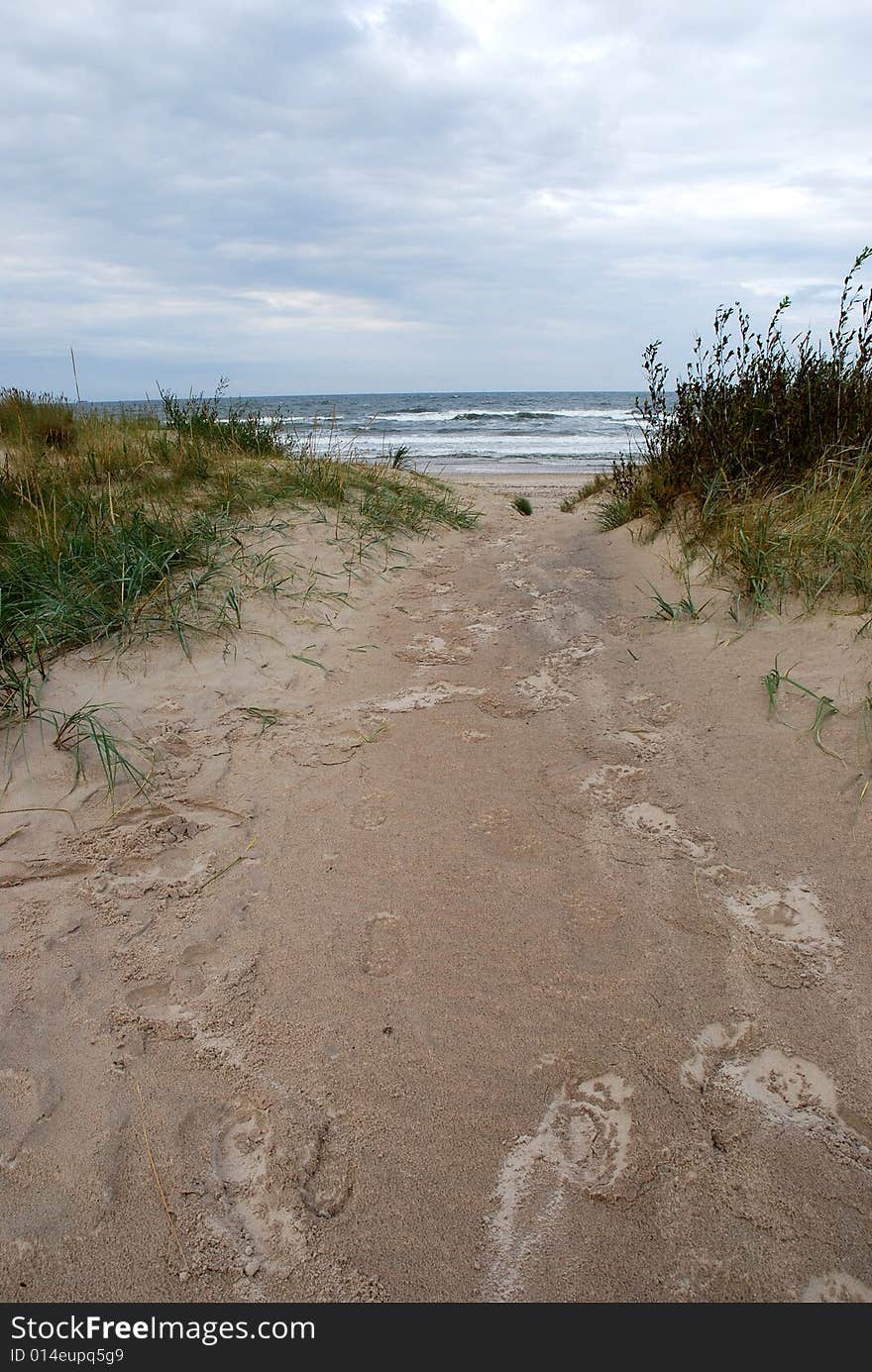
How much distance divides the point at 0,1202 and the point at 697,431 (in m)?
5.22

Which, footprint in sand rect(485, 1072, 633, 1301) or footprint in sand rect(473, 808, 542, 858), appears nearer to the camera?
footprint in sand rect(485, 1072, 633, 1301)

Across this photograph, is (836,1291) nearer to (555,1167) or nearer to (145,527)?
(555,1167)

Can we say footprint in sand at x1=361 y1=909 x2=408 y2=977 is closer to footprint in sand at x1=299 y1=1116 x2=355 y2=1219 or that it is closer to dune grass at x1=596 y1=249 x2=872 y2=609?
footprint in sand at x1=299 y1=1116 x2=355 y2=1219

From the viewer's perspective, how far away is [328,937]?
193 cm

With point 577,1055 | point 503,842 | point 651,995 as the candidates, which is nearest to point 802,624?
point 503,842

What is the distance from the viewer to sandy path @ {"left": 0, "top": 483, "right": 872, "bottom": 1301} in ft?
4.20

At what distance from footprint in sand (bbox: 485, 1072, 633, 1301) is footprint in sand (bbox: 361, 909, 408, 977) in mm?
507

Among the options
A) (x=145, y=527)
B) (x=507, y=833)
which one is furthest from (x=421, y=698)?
(x=145, y=527)

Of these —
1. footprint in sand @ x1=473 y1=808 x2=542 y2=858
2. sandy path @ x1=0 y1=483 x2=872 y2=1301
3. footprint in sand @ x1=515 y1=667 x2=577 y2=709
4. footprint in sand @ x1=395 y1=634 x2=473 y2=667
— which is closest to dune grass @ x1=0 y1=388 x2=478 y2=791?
sandy path @ x1=0 y1=483 x2=872 y2=1301

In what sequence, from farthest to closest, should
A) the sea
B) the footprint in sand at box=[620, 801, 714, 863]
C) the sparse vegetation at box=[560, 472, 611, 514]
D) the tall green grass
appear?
the sea, the sparse vegetation at box=[560, 472, 611, 514], the tall green grass, the footprint in sand at box=[620, 801, 714, 863]

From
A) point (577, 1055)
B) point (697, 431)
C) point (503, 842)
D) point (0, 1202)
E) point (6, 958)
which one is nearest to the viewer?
point (0, 1202)

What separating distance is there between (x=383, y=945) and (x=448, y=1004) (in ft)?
0.82

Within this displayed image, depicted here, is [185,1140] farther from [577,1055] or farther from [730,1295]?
[730,1295]

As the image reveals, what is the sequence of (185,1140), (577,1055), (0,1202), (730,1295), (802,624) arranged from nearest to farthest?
(730,1295)
(0,1202)
(185,1140)
(577,1055)
(802,624)
